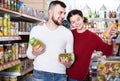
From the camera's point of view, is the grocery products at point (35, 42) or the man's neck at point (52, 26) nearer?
the grocery products at point (35, 42)

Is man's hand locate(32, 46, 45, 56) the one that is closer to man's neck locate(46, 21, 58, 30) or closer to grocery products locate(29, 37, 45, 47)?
grocery products locate(29, 37, 45, 47)

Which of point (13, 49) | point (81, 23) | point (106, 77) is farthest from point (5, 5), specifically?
point (106, 77)

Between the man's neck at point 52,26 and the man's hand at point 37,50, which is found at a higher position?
the man's neck at point 52,26

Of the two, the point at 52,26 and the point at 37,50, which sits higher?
the point at 52,26

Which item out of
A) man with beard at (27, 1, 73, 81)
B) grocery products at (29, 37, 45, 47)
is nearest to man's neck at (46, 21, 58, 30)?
man with beard at (27, 1, 73, 81)

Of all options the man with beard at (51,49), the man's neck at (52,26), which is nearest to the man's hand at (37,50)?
the man with beard at (51,49)

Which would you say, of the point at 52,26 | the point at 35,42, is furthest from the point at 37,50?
the point at 52,26

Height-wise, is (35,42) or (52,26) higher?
(52,26)

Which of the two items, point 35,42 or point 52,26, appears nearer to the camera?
point 35,42

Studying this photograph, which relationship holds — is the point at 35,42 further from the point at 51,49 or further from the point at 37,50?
the point at 51,49

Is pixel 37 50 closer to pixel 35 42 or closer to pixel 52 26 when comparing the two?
pixel 35 42

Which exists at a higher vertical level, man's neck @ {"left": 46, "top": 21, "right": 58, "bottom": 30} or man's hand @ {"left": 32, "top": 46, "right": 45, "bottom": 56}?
man's neck @ {"left": 46, "top": 21, "right": 58, "bottom": 30}

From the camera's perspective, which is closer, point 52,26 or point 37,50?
point 37,50

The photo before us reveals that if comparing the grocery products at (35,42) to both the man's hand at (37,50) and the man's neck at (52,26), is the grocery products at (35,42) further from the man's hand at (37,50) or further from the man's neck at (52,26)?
the man's neck at (52,26)
